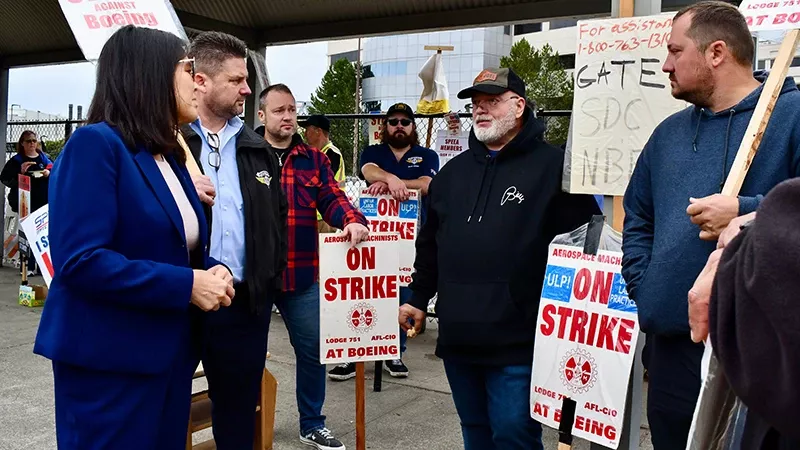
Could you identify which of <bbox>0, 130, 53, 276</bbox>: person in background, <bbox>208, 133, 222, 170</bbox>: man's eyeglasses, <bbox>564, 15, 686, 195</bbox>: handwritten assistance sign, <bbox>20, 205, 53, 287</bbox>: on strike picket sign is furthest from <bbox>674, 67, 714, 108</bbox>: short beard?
<bbox>0, 130, 53, 276</bbox>: person in background

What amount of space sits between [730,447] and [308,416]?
10.2 feet

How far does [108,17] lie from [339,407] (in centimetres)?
296

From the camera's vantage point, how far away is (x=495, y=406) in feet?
9.46

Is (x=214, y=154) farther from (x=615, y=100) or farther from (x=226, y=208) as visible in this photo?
(x=615, y=100)

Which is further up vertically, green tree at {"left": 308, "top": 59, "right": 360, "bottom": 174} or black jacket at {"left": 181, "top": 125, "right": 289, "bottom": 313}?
green tree at {"left": 308, "top": 59, "right": 360, "bottom": 174}

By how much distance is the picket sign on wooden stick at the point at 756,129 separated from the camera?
6.43ft

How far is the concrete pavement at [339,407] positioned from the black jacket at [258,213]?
1.50 meters

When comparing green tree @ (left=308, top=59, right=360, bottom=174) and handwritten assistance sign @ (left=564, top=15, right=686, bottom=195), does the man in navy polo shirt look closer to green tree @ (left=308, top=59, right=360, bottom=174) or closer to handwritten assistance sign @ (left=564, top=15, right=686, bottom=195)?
handwritten assistance sign @ (left=564, top=15, right=686, bottom=195)

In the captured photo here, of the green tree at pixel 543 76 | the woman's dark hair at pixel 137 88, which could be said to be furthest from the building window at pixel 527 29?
the woman's dark hair at pixel 137 88

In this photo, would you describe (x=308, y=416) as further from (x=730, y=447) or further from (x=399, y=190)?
(x=730, y=447)

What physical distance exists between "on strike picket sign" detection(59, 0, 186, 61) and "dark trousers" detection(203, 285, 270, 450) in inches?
46.8

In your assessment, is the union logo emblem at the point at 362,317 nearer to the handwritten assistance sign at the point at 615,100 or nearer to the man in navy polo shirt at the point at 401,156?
the handwritten assistance sign at the point at 615,100

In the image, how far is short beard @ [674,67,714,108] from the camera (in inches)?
86.5

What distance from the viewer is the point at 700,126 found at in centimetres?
226
